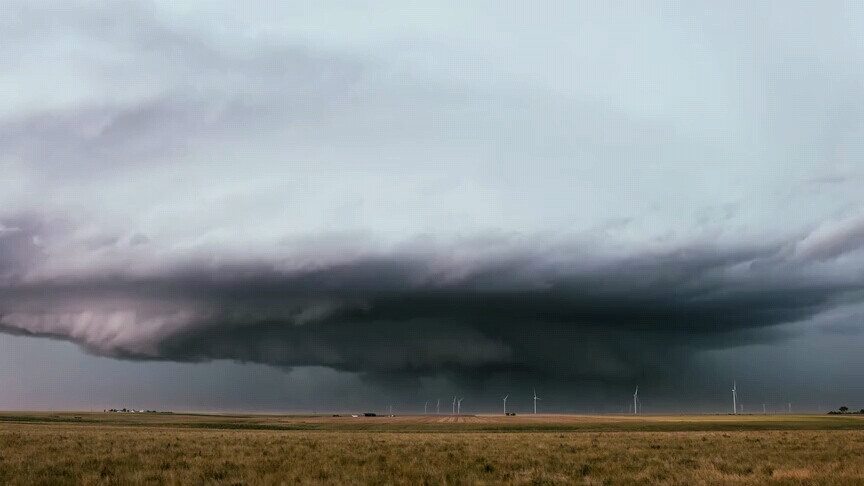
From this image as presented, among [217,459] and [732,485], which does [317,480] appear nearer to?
[217,459]

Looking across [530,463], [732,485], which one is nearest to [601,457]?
[530,463]

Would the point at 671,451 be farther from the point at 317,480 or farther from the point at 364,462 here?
the point at 317,480

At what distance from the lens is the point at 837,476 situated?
56.6 feet

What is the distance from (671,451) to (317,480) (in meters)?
18.1

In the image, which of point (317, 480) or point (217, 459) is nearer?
point (317, 480)

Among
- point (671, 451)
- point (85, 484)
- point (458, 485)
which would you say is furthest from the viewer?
point (671, 451)

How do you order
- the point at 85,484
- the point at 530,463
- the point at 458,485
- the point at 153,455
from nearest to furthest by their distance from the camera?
1. the point at 85,484
2. the point at 458,485
3. the point at 530,463
4. the point at 153,455

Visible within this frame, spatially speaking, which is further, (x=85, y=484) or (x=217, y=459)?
(x=217, y=459)

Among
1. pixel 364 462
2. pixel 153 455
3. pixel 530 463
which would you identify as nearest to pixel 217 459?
pixel 153 455

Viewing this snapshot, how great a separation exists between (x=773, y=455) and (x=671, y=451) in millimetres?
4177

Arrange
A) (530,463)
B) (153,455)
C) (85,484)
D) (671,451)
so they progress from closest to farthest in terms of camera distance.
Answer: (85,484), (530,463), (153,455), (671,451)

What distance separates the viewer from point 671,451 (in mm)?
28375

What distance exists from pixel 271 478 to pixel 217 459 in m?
7.08

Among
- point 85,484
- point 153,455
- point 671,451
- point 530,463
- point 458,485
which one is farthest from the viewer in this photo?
point 671,451
